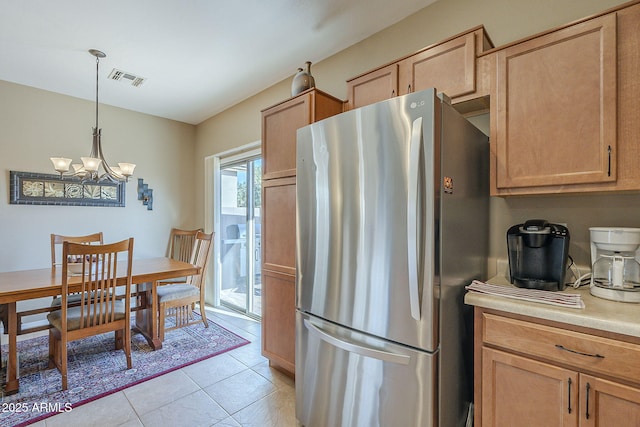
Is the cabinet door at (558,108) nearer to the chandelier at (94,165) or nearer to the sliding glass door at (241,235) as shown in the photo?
the sliding glass door at (241,235)

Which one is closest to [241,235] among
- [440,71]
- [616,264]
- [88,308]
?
[88,308]

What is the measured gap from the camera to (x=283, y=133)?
2.29 metres

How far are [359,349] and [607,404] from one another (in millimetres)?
896

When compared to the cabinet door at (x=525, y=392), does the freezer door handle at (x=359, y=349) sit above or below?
above

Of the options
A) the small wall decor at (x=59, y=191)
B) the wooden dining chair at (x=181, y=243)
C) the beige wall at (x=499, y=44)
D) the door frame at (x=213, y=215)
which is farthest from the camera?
the door frame at (x=213, y=215)

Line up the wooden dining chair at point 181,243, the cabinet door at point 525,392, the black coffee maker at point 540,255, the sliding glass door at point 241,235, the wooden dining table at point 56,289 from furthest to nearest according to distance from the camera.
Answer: the wooden dining chair at point 181,243 < the sliding glass door at point 241,235 < the wooden dining table at point 56,289 < the black coffee maker at point 540,255 < the cabinet door at point 525,392

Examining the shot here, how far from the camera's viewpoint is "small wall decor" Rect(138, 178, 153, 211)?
13.3 ft

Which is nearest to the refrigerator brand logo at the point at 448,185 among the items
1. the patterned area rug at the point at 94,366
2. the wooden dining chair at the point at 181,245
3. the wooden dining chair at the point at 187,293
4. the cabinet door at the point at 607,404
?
the cabinet door at the point at 607,404

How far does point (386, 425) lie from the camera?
1.34 m

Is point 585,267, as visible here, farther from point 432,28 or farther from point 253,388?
point 253,388

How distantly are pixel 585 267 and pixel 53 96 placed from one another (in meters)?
5.00

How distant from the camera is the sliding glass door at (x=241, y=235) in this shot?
146 inches

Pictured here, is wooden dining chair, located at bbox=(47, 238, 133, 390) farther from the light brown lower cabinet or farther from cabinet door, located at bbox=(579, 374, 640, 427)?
cabinet door, located at bbox=(579, 374, 640, 427)

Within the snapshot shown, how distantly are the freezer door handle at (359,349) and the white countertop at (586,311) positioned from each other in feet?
1.30
